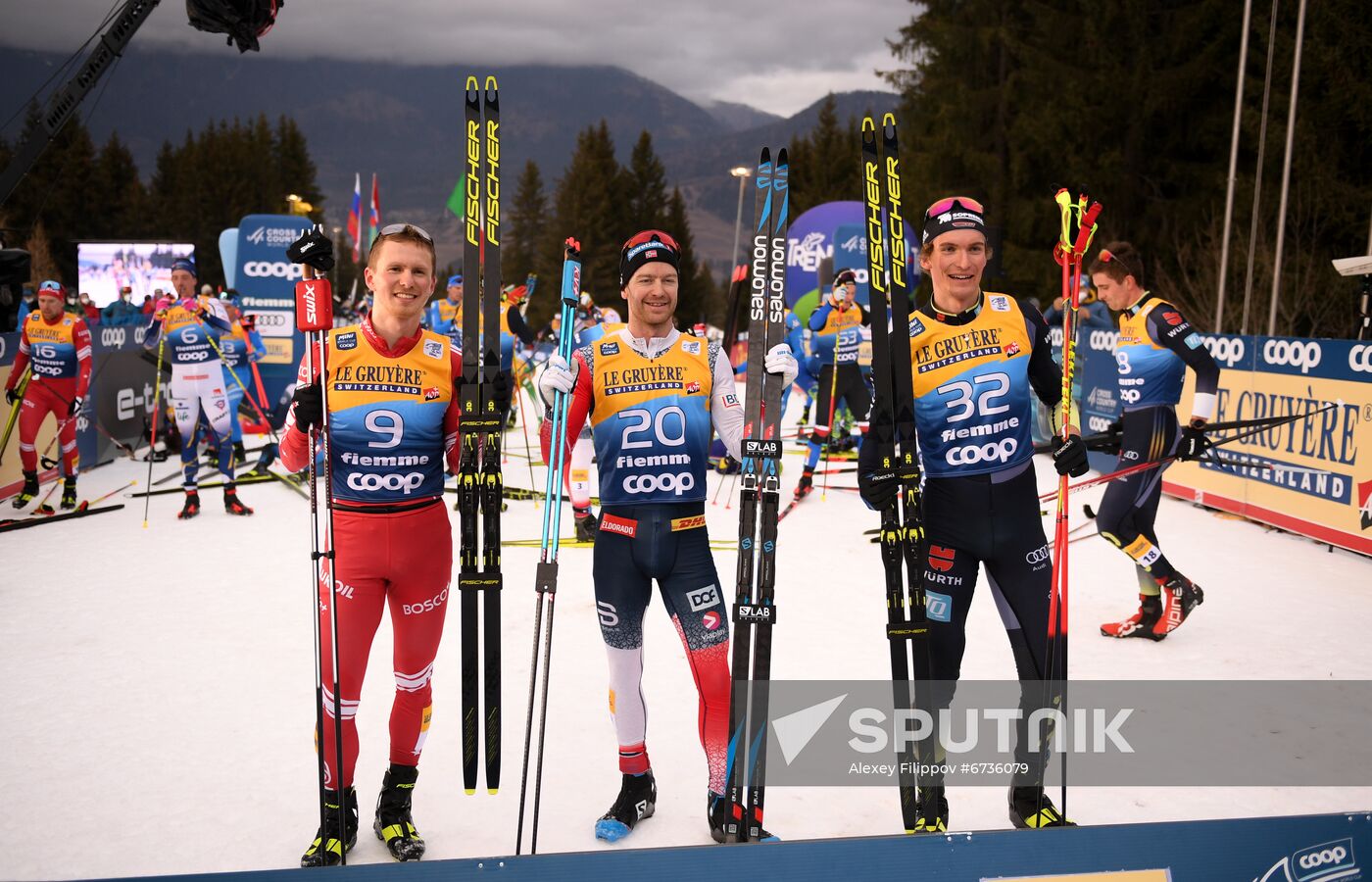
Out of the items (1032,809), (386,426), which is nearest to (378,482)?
(386,426)

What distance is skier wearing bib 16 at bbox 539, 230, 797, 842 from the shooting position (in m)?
3.83

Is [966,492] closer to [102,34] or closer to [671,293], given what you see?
[671,293]

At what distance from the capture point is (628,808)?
4.01m

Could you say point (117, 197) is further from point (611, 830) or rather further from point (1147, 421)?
point (611, 830)

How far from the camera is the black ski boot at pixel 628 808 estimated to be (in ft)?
12.9

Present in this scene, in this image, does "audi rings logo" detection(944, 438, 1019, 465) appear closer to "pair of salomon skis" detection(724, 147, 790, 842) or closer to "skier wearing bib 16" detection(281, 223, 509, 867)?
"pair of salomon skis" detection(724, 147, 790, 842)

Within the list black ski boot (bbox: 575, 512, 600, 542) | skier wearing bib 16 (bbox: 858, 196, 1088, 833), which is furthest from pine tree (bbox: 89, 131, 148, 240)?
skier wearing bib 16 (bbox: 858, 196, 1088, 833)

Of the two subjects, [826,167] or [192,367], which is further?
[826,167]

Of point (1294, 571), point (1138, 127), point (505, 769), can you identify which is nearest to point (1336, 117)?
point (1138, 127)

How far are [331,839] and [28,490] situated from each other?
30.5 feet

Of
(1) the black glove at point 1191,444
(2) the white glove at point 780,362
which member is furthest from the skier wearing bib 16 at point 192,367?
(1) the black glove at point 1191,444

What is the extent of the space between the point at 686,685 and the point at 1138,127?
29530mm

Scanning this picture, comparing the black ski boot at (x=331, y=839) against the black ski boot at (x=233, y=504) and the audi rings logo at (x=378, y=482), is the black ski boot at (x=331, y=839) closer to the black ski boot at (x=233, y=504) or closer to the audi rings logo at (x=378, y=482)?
the audi rings logo at (x=378, y=482)

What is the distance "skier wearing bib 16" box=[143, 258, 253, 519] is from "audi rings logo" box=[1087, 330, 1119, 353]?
38.0ft
